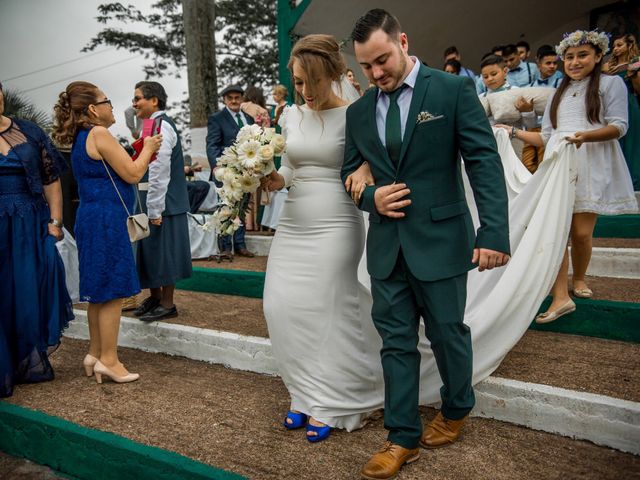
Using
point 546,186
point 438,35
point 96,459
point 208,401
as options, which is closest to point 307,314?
point 208,401

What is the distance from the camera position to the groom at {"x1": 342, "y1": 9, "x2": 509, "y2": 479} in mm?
2580

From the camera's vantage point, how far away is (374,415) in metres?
3.31

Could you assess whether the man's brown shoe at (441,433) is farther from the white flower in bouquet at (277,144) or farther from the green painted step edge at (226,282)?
the green painted step edge at (226,282)

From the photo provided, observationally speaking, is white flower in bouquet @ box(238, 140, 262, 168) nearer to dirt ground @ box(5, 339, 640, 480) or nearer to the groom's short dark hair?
the groom's short dark hair

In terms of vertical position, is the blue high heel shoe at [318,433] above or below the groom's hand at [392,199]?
below

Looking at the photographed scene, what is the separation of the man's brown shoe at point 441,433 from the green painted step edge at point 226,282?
125 inches

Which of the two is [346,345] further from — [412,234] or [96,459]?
[96,459]

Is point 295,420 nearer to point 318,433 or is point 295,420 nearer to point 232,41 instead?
point 318,433

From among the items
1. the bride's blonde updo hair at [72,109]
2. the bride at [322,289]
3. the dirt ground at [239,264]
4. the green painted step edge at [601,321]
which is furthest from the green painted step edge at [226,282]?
the green painted step edge at [601,321]

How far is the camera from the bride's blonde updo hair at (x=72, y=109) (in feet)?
12.9

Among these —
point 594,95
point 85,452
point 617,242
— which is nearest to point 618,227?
point 617,242

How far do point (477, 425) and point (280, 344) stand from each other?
1247 mm

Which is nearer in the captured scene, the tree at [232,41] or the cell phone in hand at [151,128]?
the cell phone in hand at [151,128]

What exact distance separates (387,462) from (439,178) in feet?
4.59
